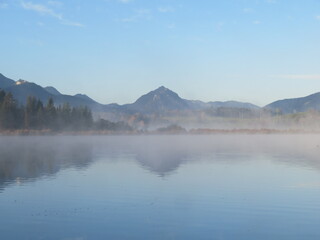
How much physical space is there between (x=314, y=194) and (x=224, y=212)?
938 centimetres

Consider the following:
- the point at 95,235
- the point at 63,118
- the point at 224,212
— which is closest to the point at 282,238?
the point at 224,212

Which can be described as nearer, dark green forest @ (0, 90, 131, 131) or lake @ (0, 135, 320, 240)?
lake @ (0, 135, 320, 240)

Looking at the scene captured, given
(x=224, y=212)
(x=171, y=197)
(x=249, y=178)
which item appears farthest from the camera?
(x=249, y=178)

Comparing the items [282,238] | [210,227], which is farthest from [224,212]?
[282,238]

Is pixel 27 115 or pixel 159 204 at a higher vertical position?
pixel 27 115

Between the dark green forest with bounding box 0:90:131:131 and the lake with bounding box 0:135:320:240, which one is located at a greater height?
the dark green forest with bounding box 0:90:131:131

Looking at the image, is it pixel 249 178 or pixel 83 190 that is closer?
pixel 83 190

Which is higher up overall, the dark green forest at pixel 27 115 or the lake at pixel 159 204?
the dark green forest at pixel 27 115

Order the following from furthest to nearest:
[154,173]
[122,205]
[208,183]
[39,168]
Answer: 1. [39,168]
2. [154,173]
3. [208,183]
4. [122,205]

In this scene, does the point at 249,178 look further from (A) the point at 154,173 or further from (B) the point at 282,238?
(B) the point at 282,238

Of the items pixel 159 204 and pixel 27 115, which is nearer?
pixel 159 204

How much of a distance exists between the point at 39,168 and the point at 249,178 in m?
23.6

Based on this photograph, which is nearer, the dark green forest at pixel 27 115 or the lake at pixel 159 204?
the lake at pixel 159 204

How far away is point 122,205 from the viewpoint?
26516 mm
